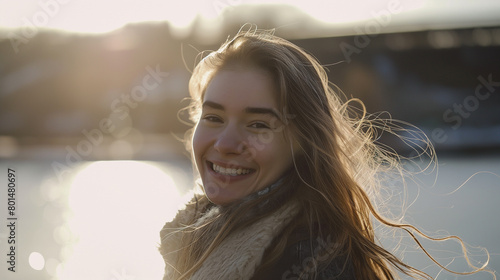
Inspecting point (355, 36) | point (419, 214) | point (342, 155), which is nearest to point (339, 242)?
point (342, 155)

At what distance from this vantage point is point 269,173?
2373mm

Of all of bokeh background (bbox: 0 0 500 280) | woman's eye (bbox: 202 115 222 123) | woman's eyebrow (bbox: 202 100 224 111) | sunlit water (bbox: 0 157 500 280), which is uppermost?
bokeh background (bbox: 0 0 500 280)

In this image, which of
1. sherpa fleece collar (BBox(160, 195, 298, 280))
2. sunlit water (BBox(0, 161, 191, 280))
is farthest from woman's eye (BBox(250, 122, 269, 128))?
sunlit water (BBox(0, 161, 191, 280))

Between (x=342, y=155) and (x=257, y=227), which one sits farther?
(x=342, y=155)

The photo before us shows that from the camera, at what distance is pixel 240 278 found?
208 centimetres

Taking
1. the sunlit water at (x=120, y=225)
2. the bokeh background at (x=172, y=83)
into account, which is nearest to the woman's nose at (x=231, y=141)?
the sunlit water at (x=120, y=225)

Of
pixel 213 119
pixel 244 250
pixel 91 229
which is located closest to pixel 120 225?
pixel 91 229

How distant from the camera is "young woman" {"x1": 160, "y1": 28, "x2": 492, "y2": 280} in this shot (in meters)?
2.19

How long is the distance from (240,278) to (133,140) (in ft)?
155

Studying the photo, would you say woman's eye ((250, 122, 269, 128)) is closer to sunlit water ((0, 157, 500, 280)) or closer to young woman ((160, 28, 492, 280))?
young woman ((160, 28, 492, 280))

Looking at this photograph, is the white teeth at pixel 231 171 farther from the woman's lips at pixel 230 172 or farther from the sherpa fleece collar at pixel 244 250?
the sherpa fleece collar at pixel 244 250

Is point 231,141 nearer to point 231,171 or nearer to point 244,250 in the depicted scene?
point 231,171

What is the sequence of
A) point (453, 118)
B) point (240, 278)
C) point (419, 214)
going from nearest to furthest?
point (240, 278)
point (419, 214)
point (453, 118)

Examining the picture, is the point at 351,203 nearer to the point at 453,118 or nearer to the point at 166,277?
the point at 166,277
